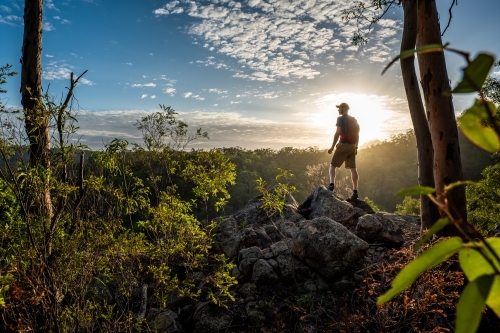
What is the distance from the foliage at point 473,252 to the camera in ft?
1.08

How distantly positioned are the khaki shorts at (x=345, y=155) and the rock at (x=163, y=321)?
15.7 feet

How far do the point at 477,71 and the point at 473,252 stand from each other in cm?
21

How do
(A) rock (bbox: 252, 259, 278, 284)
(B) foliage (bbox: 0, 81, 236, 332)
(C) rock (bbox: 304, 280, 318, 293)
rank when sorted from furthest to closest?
(A) rock (bbox: 252, 259, 278, 284), (C) rock (bbox: 304, 280, 318, 293), (B) foliage (bbox: 0, 81, 236, 332)

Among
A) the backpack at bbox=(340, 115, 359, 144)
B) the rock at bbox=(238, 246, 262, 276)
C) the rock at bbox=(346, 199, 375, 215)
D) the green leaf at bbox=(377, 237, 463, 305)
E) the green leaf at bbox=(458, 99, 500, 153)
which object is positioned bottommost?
the rock at bbox=(238, 246, 262, 276)

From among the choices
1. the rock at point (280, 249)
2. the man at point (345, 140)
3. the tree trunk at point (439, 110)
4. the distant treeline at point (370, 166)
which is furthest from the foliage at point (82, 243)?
the distant treeline at point (370, 166)

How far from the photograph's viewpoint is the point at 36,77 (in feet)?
16.1

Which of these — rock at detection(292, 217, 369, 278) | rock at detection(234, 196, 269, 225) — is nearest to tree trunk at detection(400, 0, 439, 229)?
rock at detection(292, 217, 369, 278)

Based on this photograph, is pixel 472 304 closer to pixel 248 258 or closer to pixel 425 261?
pixel 425 261

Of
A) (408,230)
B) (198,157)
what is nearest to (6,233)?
(198,157)

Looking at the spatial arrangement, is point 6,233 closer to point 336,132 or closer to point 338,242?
point 338,242

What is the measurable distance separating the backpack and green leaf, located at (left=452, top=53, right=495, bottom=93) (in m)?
6.95

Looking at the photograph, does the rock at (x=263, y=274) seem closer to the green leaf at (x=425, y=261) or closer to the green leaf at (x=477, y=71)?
the green leaf at (x=425, y=261)

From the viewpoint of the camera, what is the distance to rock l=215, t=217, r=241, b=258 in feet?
17.5

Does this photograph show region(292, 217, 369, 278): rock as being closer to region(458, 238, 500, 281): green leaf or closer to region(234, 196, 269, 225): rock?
region(234, 196, 269, 225): rock
